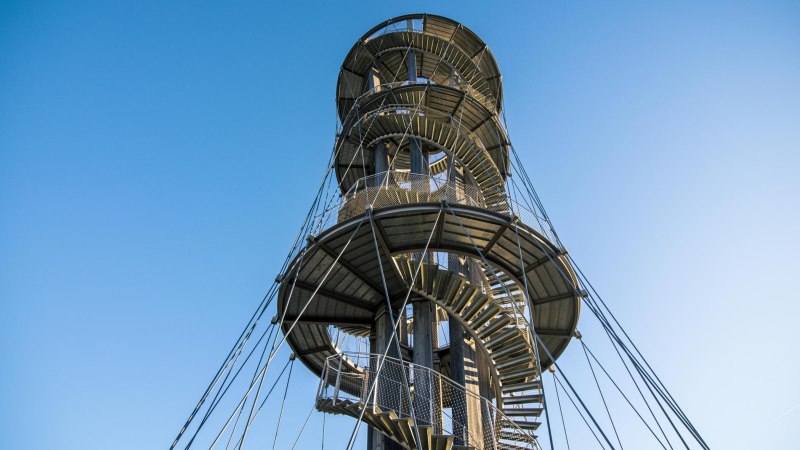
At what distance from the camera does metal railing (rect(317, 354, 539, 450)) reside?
34.4ft

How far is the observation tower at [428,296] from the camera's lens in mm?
11086

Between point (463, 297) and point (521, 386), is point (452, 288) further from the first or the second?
point (521, 386)

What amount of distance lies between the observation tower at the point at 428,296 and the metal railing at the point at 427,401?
3 cm

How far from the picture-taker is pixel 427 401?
1094 centimetres

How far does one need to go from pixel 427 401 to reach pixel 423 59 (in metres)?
14.0

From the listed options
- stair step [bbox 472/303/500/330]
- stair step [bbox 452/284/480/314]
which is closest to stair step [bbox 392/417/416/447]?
stair step [bbox 472/303/500/330]

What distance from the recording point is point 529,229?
11758 millimetres

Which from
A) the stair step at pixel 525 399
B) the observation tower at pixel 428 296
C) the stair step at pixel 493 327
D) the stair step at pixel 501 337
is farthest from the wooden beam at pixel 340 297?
the stair step at pixel 525 399

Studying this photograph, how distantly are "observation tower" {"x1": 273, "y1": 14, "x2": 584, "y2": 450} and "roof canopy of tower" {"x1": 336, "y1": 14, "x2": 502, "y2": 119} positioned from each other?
385cm

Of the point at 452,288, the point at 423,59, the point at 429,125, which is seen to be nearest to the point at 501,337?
the point at 452,288

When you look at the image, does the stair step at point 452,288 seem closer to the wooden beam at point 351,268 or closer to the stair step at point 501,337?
the stair step at point 501,337

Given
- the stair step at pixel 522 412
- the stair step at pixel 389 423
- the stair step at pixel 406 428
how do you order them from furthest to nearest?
the stair step at pixel 522 412 < the stair step at pixel 406 428 < the stair step at pixel 389 423

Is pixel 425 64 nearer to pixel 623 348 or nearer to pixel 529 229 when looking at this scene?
pixel 529 229

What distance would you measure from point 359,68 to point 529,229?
11651 mm
